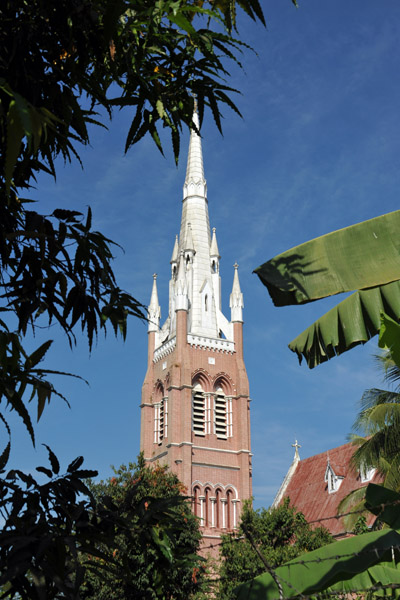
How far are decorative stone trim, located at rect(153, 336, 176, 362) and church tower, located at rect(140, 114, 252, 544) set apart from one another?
3.1 inches

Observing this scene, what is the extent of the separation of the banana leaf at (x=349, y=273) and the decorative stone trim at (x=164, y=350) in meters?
40.8

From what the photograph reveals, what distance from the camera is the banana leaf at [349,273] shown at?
6500mm

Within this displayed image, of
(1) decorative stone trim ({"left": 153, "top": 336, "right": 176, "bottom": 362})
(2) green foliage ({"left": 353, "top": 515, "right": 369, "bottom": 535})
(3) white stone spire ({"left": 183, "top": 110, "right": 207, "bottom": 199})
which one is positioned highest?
(3) white stone spire ({"left": 183, "top": 110, "right": 207, "bottom": 199})

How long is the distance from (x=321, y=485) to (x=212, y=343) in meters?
13.1

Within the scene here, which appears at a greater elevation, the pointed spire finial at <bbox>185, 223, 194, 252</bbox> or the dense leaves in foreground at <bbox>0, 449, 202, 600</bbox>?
the pointed spire finial at <bbox>185, 223, 194, 252</bbox>

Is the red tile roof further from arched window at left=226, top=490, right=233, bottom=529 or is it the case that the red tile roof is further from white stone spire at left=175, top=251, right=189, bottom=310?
white stone spire at left=175, top=251, right=189, bottom=310

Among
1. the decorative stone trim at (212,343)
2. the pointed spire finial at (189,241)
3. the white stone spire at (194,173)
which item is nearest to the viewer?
the decorative stone trim at (212,343)

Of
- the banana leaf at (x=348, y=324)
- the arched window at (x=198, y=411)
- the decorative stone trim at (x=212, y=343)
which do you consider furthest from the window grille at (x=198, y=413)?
the banana leaf at (x=348, y=324)

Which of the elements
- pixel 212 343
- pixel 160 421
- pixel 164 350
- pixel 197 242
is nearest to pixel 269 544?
pixel 160 421

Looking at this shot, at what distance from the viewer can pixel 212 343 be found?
4862 cm

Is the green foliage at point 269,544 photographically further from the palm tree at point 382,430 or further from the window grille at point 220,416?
the window grille at point 220,416

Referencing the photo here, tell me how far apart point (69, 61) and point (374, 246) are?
4218 mm

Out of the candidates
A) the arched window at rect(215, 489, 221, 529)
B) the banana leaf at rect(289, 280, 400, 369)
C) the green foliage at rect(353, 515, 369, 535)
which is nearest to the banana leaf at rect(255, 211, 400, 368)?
the banana leaf at rect(289, 280, 400, 369)

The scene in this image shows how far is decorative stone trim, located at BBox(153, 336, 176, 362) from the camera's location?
159ft
